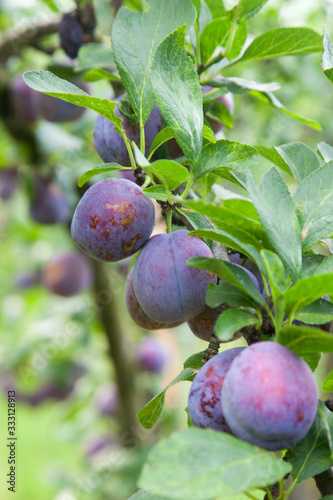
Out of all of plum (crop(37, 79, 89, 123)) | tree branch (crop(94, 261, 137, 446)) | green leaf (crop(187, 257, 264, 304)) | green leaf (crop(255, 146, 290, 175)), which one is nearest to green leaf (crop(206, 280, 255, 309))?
green leaf (crop(187, 257, 264, 304))

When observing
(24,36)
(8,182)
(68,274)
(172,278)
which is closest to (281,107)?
(172,278)

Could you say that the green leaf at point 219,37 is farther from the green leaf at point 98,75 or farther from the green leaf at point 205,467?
the green leaf at point 205,467

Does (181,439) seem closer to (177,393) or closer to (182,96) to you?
(182,96)

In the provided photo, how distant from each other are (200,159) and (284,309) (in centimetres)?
18

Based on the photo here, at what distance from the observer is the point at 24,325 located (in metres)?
2.34

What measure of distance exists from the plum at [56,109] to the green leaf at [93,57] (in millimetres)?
623

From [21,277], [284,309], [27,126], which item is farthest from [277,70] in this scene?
[284,309]

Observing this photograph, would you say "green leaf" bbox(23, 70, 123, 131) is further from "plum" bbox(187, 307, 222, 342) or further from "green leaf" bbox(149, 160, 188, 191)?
"plum" bbox(187, 307, 222, 342)

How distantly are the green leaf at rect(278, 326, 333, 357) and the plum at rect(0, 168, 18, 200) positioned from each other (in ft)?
5.08

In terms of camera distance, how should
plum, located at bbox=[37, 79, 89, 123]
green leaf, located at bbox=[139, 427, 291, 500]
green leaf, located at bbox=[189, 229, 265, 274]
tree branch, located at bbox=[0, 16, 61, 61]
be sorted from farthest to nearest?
plum, located at bbox=[37, 79, 89, 123], tree branch, located at bbox=[0, 16, 61, 61], green leaf, located at bbox=[189, 229, 265, 274], green leaf, located at bbox=[139, 427, 291, 500]

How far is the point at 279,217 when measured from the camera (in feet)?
1.44

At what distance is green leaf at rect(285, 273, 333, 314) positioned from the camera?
0.37 metres

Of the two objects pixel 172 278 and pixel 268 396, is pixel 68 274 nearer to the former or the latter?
pixel 172 278

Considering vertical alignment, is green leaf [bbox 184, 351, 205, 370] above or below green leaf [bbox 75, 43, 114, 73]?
below
